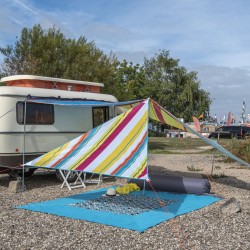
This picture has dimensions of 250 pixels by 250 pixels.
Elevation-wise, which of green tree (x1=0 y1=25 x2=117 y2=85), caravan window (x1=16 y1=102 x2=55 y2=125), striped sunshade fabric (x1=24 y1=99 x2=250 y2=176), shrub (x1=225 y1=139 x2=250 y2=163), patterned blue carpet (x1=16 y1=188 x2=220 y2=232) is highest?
green tree (x1=0 y1=25 x2=117 y2=85)

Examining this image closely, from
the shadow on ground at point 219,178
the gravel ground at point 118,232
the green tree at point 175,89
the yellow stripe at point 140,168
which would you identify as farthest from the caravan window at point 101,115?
the green tree at point 175,89

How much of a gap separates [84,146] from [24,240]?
2.53m

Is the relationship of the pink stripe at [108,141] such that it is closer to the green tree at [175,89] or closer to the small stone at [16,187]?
the small stone at [16,187]

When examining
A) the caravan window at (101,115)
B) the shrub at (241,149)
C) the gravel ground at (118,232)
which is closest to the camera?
the gravel ground at (118,232)

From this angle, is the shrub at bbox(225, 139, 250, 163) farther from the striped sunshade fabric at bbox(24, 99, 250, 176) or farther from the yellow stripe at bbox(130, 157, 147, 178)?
the yellow stripe at bbox(130, 157, 147, 178)

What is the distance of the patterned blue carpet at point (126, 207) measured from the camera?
6.70 metres

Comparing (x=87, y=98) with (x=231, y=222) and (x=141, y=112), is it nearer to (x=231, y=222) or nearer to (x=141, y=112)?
(x=141, y=112)

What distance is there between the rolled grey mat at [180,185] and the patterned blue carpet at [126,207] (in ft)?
0.50

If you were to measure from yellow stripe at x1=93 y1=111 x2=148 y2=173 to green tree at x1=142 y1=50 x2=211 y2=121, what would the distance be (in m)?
39.8

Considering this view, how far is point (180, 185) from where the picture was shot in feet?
30.4

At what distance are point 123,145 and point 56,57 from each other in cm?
1346

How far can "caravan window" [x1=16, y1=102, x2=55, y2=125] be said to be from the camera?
Result: 9.94 metres

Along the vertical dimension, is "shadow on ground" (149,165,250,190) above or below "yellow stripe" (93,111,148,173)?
below

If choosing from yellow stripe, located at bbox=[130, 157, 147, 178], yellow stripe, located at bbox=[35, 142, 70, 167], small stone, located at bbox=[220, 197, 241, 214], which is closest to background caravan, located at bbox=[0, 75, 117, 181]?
yellow stripe, located at bbox=[35, 142, 70, 167]
